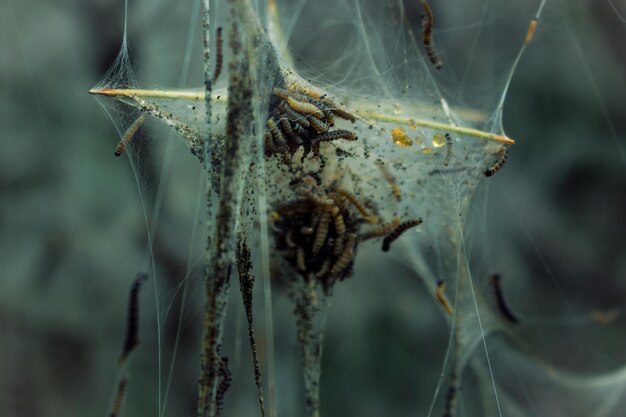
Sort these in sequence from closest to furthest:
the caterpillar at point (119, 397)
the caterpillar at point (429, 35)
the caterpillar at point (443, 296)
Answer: the caterpillar at point (429, 35)
the caterpillar at point (443, 296)
the caterpillar at point (119, 397)

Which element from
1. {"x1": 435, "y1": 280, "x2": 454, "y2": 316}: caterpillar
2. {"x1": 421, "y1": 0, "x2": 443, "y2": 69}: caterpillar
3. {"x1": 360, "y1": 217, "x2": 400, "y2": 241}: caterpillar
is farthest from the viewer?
{"x1": 435, "y1": 280, "x2": 454, "y2": 316}: caterpillar

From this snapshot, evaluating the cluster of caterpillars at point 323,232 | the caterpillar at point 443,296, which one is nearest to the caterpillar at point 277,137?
the cluster of caterpillars at point 323,232

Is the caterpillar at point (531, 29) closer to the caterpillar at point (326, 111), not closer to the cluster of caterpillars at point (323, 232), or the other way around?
the cluster of caterpillars at point (323, 232)

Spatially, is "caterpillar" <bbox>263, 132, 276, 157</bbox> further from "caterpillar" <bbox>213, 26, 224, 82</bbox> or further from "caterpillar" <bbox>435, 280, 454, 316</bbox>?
"caterpillar" <bbox>435, 280, 454, 316</bbox>

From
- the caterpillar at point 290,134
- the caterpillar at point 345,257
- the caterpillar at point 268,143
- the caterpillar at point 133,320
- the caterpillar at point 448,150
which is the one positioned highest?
the caterpillar at point 448,150

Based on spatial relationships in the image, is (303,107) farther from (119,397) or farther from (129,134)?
(119,397)

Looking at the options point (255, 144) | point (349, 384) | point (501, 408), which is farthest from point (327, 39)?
point (501, 408)

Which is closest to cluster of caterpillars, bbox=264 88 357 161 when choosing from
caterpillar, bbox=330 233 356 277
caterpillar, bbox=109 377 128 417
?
caterpillar, bbox=330 233 356 277
